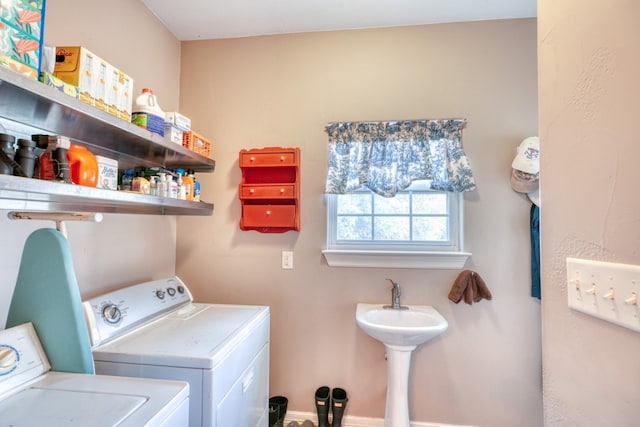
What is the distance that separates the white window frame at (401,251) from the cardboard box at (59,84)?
137cm

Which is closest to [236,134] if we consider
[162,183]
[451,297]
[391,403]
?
[162,183]

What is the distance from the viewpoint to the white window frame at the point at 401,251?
6.11 ft

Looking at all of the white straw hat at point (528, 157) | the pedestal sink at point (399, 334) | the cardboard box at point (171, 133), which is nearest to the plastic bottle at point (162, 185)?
the cardboard box at point (171, 133)

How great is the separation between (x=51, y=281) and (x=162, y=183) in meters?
0.67

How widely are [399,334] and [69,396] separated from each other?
1.31 metres

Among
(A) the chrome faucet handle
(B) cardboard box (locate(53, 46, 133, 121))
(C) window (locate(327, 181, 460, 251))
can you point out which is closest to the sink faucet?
(A) the chrome faucet handle

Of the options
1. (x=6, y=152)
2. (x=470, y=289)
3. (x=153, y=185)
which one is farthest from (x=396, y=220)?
(x=6, y=152)

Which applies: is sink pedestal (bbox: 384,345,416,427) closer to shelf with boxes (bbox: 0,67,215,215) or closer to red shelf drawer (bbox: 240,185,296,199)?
red shelf drawer (bbox: 240,185,296,199)

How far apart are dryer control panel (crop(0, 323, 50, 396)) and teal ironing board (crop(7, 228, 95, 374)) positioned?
0.02 meters

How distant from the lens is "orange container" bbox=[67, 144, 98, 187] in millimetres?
1030

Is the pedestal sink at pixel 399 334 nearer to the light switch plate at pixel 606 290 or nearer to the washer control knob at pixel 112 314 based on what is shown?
the light switch plate at pixel 606 290

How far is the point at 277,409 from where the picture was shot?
6.05 ft

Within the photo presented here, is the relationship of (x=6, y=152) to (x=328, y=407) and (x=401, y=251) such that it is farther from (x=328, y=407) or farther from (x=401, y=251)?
(x=328, y=407)

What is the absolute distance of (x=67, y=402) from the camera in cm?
79
